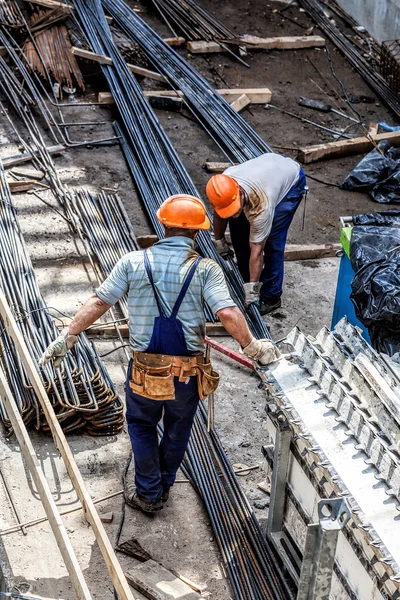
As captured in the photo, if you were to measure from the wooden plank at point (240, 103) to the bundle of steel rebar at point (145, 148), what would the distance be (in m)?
1.22

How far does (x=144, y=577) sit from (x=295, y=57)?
931 centimetres

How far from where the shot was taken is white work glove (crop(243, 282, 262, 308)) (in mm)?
7457

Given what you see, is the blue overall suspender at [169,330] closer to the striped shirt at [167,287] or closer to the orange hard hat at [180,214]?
the striped shirt at [167,287]

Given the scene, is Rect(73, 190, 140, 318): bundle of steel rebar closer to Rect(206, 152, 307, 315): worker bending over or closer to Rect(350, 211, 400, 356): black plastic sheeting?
Rect(206, 152, 307, 315): worker bending over

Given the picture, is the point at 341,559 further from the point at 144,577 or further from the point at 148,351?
the point at 148,351

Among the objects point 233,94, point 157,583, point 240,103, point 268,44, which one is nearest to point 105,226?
point 240,103

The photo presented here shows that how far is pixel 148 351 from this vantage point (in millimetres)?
5324

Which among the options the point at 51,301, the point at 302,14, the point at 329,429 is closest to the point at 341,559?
the point at 329,429

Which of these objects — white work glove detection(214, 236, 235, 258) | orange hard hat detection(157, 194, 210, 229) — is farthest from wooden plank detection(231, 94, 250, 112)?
orange hard hat detection(157, 194, 210, 229)

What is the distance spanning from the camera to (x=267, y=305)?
26.5ft

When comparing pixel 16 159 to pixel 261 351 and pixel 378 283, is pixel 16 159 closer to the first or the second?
pixel 378 283

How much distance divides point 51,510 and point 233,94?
7819mm

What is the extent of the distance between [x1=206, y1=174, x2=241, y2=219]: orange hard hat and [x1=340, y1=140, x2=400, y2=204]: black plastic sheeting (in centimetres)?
332

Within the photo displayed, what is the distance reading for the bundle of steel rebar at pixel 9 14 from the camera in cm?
1141
